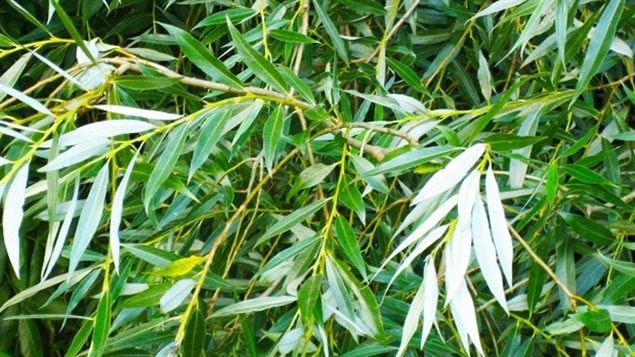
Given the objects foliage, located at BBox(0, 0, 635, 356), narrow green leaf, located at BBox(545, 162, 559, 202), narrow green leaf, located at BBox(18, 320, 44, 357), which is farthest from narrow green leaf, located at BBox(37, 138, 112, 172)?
narrow green leaf, located at BBox(18, 320, 44, 357)

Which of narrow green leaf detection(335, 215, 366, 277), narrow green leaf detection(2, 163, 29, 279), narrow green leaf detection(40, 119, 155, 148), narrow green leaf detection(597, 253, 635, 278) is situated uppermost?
narrow green leaf detection(40, 119, 155, 148)

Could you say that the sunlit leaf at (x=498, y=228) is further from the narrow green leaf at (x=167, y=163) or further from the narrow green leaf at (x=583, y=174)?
the narrow green leaf at (x=167, y=163)

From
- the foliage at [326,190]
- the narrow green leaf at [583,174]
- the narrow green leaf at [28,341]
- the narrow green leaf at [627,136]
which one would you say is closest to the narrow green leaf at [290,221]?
the foliage at [326,190]

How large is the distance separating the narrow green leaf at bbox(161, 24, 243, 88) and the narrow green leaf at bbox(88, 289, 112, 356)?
211 millimetres

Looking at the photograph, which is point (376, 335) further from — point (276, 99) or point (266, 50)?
point (266, 50)

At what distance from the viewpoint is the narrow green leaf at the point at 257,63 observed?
31.4 inches

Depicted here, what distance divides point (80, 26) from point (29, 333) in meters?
0.47

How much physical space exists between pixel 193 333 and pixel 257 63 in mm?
245

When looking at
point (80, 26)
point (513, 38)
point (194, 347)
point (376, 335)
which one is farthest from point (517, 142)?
point (80, 26)

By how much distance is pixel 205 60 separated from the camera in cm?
81

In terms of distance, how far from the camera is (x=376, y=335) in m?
0.79

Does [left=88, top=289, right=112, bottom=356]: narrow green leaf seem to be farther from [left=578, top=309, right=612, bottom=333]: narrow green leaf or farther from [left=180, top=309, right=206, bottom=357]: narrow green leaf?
[left=578, top=309, right=612, bottom=333]: narrow green leaf

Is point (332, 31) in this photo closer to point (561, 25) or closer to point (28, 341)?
point (561, 25)

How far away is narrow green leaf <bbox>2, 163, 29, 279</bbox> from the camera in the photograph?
70 centimetres
